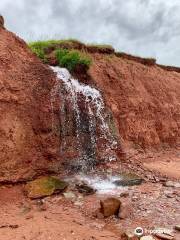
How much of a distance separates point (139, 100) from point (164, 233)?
9168 millimetres

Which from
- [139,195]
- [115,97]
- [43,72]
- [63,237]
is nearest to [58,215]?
[63,237]

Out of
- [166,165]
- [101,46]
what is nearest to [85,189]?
[166,165]

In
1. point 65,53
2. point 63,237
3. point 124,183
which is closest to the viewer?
point 63,237

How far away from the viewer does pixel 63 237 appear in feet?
26.8

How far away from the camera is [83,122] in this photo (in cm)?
1223

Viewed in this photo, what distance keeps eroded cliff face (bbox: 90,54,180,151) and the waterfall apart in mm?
1691

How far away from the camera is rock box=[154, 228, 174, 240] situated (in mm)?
8113

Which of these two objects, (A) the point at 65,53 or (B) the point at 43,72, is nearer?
(B) the point at 43,72

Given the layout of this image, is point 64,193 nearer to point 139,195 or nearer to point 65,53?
point 139,195

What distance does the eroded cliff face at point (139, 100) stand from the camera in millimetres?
15523

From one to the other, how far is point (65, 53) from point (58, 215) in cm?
611

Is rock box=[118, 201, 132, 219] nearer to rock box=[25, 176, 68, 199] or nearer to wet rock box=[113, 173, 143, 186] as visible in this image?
wet rock box=[113, 173, 143, 186]

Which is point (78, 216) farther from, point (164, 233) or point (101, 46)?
point (101, 46)

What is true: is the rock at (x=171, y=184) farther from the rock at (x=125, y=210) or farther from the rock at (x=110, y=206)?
the rock at (x=110, y=206)
